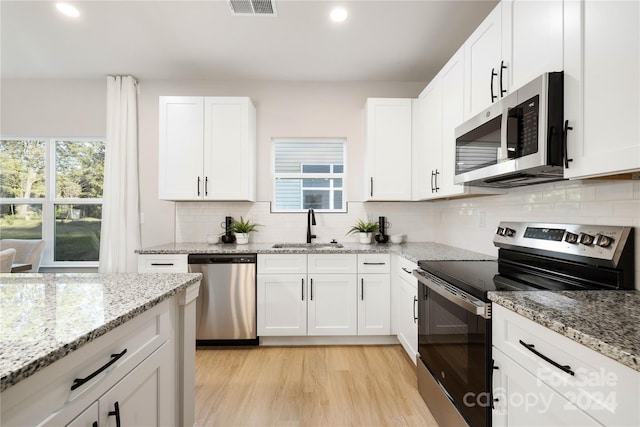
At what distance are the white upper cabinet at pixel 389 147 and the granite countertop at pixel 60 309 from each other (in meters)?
2.06

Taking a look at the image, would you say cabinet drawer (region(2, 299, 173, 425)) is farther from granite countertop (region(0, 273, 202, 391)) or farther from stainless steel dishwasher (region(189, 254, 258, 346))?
stainless steel dishwasher (region(189, 254, 258, 346))

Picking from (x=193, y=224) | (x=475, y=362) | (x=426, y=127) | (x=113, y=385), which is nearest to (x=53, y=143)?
(x=193, y=224)

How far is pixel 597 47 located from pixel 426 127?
1661mm

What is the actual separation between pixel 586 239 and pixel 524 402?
0.77 metres

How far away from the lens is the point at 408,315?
2322 millimetres

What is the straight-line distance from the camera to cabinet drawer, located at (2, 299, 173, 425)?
24.0 inches

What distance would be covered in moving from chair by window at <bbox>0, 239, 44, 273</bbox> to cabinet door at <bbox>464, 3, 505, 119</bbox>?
4342mm

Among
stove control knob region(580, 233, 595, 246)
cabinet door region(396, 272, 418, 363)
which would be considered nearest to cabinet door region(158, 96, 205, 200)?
cabinet door region(396, 272, 418, 363)

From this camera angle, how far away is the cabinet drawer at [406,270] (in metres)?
2.21

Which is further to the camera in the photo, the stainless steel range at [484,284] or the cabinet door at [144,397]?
the stainless steel range at [484,284]

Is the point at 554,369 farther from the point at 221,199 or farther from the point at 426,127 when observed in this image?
the point at 221,199

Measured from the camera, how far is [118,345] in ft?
3.01

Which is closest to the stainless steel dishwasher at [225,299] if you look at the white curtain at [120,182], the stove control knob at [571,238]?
the white curtain at [120,182]

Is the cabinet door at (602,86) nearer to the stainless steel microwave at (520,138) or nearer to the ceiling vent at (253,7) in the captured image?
the stainless steel microwave at (520,138)
